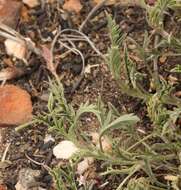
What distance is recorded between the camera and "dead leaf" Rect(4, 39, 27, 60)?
1.81 m

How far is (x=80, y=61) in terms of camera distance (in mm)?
1775

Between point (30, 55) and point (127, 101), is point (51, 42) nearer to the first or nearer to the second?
point (30, 55)

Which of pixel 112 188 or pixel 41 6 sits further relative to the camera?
pixel 41 6

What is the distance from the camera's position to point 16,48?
1.82 metres

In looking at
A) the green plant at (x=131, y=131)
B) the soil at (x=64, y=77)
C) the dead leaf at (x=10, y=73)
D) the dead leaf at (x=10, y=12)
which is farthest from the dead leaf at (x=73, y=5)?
the green plant at (x=131, y=131)

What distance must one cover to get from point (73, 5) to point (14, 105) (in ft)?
1.30

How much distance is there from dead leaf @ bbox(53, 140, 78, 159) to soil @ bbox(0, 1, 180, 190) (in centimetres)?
2

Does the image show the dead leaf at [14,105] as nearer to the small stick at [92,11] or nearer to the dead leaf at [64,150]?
the dead leaf at [64,150]

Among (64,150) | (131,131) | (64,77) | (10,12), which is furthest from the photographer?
(10,12)

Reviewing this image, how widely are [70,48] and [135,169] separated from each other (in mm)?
523

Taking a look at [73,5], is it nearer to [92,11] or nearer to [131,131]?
[92,11]

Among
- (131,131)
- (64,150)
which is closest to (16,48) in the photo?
(64,150)

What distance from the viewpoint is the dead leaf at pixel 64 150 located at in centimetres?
160

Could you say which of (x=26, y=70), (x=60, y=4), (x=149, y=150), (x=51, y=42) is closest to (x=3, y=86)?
(x=26, y=70)
